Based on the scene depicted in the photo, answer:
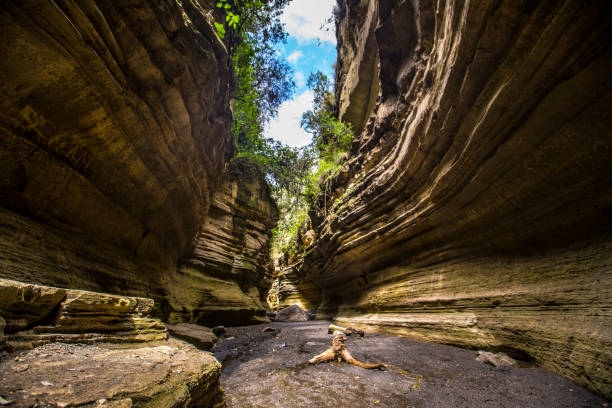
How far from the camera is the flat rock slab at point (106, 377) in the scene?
1439 mm

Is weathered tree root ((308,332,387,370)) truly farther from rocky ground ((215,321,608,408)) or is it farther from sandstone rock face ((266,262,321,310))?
sandstone rock face ((266,262,321,310))

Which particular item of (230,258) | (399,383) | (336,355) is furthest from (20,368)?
(230,258)

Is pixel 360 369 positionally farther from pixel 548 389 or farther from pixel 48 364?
pixel 48 364

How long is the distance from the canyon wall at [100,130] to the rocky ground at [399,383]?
330cm

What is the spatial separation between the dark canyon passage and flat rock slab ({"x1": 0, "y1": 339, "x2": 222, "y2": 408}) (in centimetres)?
2

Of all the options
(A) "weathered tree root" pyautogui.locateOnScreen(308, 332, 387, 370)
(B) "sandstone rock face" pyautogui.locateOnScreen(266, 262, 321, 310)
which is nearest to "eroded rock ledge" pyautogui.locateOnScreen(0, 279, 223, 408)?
(A) "weathered tree root" pyautogui.locateOnScreen(308, 332, 387, 370)

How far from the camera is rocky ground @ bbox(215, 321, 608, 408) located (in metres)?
2.88

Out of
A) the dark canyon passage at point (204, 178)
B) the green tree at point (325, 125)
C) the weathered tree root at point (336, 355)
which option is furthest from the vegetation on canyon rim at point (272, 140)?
the weathered tree root at point (336, 355)

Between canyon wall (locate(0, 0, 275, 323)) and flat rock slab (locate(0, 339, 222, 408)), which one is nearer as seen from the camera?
flat rock slab (locate(0, 339, 222, 408))

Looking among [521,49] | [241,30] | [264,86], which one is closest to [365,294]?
[521,49]

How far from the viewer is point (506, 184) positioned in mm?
4344

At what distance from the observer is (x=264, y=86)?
13.6m

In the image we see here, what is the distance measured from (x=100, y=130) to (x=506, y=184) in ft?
22.9

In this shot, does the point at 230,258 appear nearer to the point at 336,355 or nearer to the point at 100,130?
the point at 336,355
